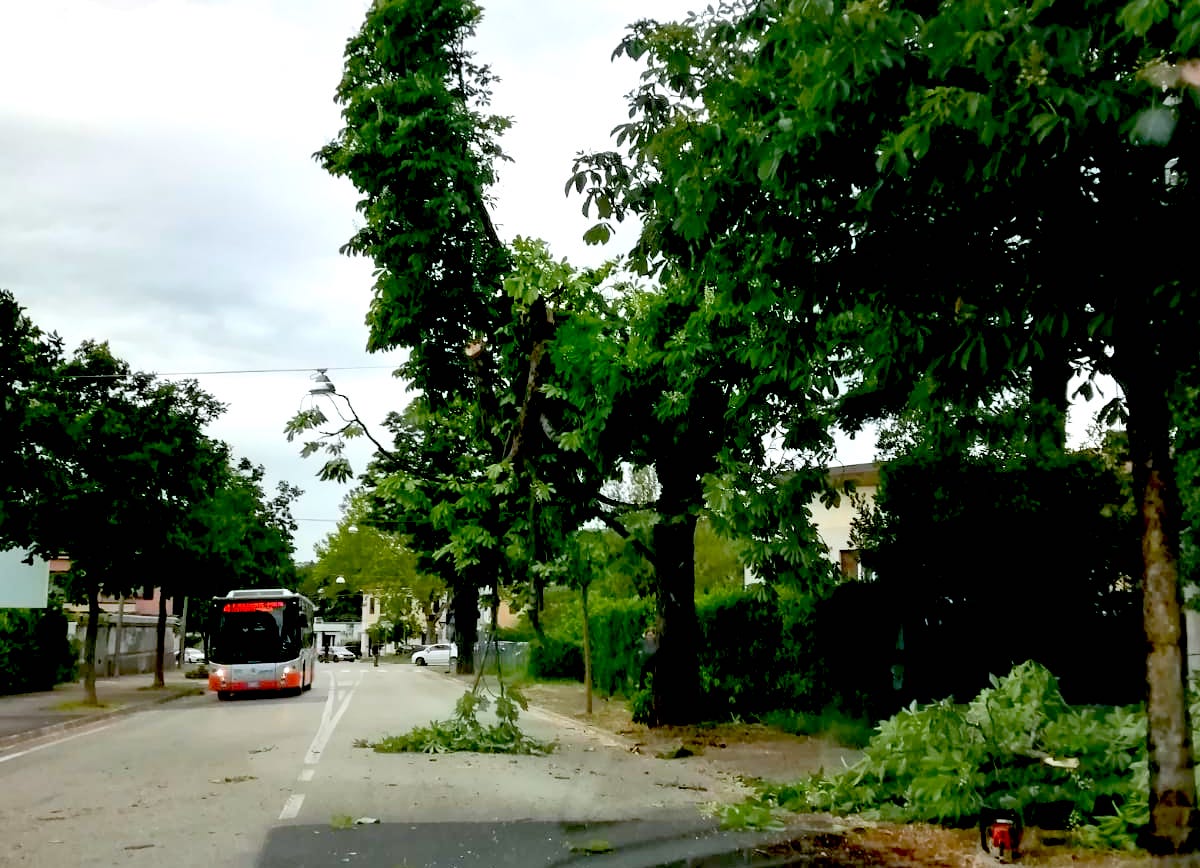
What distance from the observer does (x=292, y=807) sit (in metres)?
10.7

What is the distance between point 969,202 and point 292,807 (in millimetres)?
8126

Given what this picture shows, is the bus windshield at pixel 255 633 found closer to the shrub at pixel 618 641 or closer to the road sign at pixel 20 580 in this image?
the road sign at pixel 20 580

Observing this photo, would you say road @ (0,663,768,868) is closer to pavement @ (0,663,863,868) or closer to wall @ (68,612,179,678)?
pavement @ (0,663,863,868)

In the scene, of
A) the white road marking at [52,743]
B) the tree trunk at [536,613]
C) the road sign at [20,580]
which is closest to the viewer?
the tree trunk at [536,613]

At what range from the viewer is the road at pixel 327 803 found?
335 inches

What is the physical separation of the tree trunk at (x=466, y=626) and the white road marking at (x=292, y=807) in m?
36.5

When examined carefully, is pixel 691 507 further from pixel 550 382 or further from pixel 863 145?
pixel 863 145

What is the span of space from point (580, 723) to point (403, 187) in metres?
11.5

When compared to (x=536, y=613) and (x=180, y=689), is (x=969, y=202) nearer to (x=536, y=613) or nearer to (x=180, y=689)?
(x=536, y=613)

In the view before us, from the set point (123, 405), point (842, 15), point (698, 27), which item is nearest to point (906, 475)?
point (698, 27)

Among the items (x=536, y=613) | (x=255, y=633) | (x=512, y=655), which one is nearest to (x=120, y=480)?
(x=255, y=633)

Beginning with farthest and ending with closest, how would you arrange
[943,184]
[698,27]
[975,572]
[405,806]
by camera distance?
[975,572]
[405,806]
[698,27]
[943,184]

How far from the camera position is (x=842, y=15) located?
239 inches

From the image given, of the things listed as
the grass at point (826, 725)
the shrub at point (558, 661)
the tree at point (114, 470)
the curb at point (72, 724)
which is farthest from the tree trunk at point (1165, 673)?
Result: the shrub at point (558, 661)
